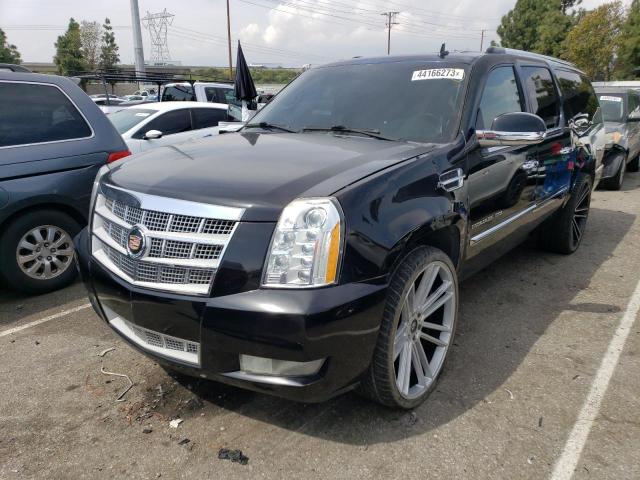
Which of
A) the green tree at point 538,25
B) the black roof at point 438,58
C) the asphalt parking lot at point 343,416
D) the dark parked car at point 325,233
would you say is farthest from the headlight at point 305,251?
the green tree at point 538,25

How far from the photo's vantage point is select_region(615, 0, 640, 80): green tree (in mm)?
34594

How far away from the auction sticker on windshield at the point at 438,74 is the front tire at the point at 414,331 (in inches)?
50.2

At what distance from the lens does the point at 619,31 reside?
35.0 m

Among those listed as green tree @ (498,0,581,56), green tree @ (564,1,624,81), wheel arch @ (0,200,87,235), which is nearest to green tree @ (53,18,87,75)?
green tree @ (498,0,581,56)

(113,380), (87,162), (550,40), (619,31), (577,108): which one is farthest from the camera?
(550,40)

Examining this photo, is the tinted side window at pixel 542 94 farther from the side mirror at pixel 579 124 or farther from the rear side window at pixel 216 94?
the rear side window at pixel 216 94

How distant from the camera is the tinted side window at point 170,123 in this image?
731cm

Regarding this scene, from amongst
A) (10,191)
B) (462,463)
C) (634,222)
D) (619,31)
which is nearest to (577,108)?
(634,222)

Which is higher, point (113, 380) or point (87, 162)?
point (87, 162)

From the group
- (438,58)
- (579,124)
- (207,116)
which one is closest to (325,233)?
(438,58)

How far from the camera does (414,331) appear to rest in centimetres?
256

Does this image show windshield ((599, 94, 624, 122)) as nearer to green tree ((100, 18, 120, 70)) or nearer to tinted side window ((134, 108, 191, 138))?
tinted side window ((134, 108, 191, 138))

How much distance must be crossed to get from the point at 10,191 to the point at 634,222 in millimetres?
7164

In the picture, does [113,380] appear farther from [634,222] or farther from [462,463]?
[634,222]
